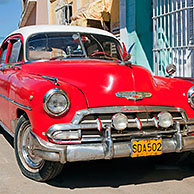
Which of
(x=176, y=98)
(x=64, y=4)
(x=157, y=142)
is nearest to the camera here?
(x=157, y=142)

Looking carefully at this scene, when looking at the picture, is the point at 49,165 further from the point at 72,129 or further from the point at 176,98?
the point at 176,98

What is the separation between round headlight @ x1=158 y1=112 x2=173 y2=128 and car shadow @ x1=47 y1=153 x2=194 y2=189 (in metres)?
0.62

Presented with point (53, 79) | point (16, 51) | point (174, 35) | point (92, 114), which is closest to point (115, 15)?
point (174, 35)

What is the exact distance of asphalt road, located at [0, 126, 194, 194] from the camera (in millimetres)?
3270

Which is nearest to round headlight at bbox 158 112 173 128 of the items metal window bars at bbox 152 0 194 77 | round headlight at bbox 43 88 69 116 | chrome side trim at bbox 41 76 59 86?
round headlight at bbox 43 88 69 116

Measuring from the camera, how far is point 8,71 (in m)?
4.44

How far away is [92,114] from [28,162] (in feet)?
3.00

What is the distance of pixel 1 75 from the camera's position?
4652 mm

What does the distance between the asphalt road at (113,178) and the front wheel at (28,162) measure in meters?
0.09

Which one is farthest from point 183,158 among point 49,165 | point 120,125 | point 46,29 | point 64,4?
point 64,4

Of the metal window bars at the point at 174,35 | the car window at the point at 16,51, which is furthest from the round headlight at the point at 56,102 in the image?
the metal window bars at the point at 174,35

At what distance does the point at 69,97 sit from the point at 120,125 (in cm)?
50

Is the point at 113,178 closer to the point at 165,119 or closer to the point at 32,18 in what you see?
the point at 165,119

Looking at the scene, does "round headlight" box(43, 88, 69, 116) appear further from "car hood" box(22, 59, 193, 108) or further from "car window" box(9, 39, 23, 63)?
"car window" box(9, 39, 23, 63)
